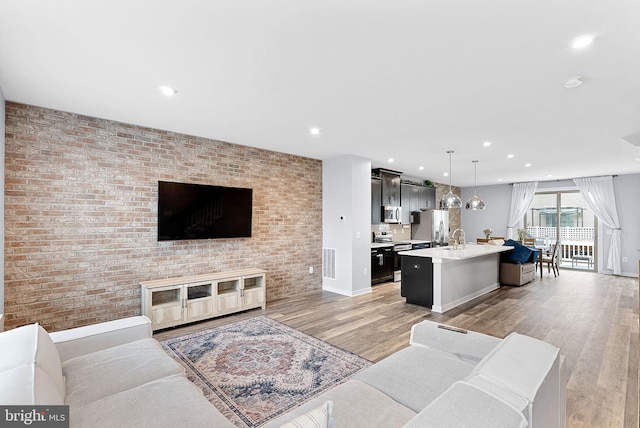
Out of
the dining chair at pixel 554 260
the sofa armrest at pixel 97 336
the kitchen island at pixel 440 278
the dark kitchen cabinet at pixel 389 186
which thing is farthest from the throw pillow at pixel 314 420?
the dining chair at pixel 554 260

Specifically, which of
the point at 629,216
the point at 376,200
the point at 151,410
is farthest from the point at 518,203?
the point at 151,410

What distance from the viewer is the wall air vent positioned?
233 inches

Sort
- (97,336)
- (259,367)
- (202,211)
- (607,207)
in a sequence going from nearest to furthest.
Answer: (97,336)
(259,367)
(202,211)
(607,207)

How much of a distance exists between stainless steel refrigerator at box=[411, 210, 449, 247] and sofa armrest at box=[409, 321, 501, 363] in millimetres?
6424

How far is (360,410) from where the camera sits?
4.66 ft

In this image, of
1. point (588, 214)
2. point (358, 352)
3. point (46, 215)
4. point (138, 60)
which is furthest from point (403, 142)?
point (588, 214)

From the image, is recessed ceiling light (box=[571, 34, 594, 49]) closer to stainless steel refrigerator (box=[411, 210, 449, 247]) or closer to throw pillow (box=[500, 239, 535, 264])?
throw pillow (box=[500, 239, 535, 264])

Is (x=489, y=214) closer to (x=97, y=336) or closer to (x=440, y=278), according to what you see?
(x=440, y=278)

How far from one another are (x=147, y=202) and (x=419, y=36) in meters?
3.71

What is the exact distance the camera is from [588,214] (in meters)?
8.37

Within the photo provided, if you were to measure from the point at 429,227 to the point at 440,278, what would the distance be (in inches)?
159

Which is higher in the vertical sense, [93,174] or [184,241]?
[93,174]

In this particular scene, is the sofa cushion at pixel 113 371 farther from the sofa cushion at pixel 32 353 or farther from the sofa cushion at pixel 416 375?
the sofa cushion at pixel 416 375

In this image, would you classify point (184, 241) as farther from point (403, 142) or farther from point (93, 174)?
point (403, 142)
